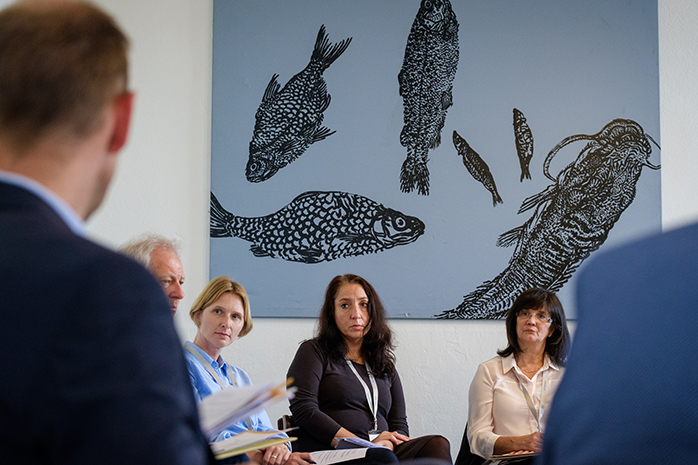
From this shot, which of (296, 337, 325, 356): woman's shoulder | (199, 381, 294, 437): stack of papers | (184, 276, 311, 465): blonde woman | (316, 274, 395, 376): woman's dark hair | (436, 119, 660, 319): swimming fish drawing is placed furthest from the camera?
(436, 119, 660, 319): swimming fish drawing

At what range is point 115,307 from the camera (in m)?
0.55

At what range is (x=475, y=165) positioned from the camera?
12.3 ft

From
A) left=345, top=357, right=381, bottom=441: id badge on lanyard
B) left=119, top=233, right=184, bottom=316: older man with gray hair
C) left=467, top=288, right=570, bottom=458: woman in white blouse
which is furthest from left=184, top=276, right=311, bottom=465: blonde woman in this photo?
left=467, top=288, right=570, bottom=458: woman in white blouse

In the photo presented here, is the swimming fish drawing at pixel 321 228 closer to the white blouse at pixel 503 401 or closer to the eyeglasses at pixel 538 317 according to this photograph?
the eyeglasses at pixel 538 317

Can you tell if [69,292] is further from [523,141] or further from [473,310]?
[523,141]

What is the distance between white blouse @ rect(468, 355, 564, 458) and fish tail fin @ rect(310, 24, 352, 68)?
203 centimetres

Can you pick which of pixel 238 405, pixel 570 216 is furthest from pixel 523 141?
pixel 238 405

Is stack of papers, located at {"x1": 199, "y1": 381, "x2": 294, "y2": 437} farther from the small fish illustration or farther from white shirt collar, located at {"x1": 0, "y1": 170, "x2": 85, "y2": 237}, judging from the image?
the small fish illustration

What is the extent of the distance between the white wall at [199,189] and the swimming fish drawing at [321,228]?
7.7 inches

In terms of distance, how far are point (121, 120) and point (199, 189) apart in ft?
9.95

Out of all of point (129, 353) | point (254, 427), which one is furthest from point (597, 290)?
point (254, 427)

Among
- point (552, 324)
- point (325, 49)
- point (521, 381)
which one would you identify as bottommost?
point (521, 381)

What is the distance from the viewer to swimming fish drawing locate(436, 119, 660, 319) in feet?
12.0

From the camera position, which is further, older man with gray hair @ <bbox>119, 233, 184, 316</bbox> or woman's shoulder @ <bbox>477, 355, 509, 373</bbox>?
woman's shoulder @ <bbox>477, 355, 509, 373</bbox>
